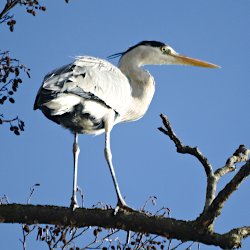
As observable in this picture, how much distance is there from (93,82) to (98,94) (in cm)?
11

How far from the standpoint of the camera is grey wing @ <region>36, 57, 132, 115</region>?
4754mm

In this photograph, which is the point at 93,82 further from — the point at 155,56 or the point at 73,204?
the point at 155,56

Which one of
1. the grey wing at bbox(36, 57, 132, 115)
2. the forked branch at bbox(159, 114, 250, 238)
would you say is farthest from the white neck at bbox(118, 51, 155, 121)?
the forked branch at bbox(159, 114, 250, 238)

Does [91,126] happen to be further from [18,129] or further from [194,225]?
[194,225]

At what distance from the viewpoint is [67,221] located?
4.18 m

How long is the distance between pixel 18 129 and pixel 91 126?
2.72 ft

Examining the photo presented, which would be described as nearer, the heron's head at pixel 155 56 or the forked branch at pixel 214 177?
the forked branch at pixel 214 177

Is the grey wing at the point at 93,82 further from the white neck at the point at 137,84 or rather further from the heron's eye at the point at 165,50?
the heron's eye at the point at 165,50

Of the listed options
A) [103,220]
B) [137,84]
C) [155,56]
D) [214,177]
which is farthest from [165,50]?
[103,220]

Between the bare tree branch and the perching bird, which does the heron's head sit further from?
the bare tree branch

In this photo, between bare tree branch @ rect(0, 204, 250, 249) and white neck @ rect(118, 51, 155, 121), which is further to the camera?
white neck @ rect(118, 51, 155, 121)

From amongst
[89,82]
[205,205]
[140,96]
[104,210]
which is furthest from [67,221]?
[140,96]

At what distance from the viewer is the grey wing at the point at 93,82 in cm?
475

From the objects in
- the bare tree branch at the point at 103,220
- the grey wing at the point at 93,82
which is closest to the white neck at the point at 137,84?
the grey wing at the point at 93,82
